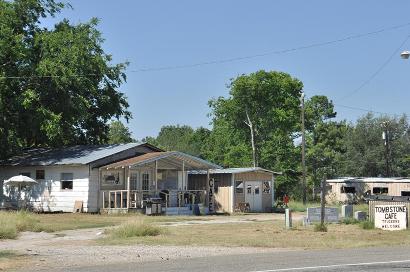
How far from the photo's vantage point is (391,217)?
2344 centimetres

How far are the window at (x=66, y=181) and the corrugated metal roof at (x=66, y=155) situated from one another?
87 cm

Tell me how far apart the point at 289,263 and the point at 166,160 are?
24.8 metres

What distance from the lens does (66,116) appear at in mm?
39906

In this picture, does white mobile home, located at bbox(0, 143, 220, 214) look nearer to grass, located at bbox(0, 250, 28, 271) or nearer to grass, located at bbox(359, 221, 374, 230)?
grass, located at bbox(359, 221, 374, 230)

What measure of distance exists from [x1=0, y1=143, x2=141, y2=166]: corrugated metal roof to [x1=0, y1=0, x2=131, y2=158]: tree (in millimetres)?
1029

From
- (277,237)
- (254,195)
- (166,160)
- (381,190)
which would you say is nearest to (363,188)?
(381,190)

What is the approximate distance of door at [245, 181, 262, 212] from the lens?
A: 41.4m

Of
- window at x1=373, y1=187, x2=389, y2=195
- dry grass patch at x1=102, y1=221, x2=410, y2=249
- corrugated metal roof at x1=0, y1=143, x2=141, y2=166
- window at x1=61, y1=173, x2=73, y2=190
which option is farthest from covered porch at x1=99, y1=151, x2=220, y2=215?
window at x1=373, y1=187, x2=389, y2=195

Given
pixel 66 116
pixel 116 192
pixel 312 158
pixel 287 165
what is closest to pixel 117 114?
pixel 66 116

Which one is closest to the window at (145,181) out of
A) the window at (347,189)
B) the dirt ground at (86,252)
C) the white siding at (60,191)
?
the white siding at (60,191)

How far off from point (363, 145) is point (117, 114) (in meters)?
34.4

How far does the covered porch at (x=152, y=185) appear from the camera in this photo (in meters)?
35.4

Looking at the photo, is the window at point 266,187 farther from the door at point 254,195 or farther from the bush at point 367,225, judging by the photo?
the bush at point 367,225

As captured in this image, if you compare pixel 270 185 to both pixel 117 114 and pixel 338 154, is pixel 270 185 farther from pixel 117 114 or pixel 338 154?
pixel 338 154
